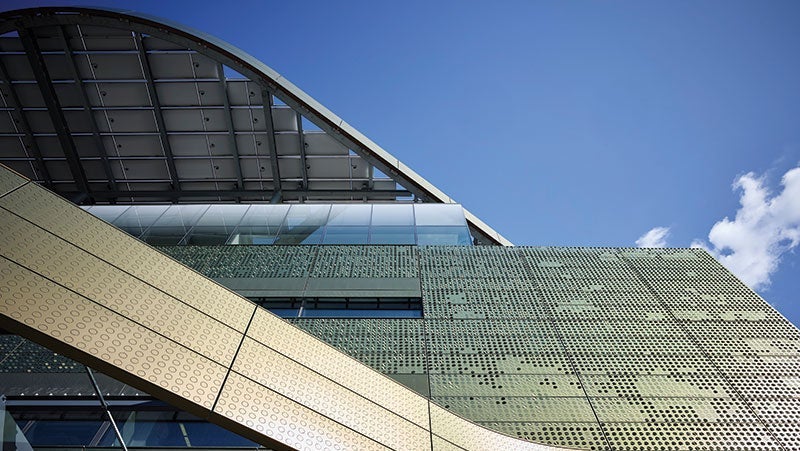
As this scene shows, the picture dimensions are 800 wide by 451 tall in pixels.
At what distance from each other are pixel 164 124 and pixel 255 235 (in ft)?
30.4

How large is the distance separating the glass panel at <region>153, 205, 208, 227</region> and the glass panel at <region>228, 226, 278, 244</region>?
1590 mm

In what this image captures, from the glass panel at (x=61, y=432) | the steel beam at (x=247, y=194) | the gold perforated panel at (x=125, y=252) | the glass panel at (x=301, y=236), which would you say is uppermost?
the steel beam at (x=247, y=194)

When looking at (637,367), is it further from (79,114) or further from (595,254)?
(79,114)

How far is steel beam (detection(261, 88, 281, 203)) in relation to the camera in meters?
18.4

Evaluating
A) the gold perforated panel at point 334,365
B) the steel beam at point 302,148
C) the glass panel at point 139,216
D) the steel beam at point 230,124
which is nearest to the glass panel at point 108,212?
the glass panel at point 139,216

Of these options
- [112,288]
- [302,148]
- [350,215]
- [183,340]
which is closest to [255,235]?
[350,215]

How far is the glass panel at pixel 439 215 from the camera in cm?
1385

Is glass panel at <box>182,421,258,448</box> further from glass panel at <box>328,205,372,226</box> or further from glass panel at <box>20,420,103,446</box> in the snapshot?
glass panel at <box>328,205,372,226</box>

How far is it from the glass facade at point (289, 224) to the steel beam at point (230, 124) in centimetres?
562

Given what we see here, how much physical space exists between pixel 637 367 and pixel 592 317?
1475 millimetres

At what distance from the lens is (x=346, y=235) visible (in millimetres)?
12961

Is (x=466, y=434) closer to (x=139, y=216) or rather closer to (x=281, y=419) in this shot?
(x=281, y=419)

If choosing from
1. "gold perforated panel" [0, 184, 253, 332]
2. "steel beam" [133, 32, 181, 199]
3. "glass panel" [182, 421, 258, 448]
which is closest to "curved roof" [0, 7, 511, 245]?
"steel beam" [133, 32, 181, 199]

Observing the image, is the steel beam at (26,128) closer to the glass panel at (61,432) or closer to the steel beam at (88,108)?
the steel beam at (88,108)
